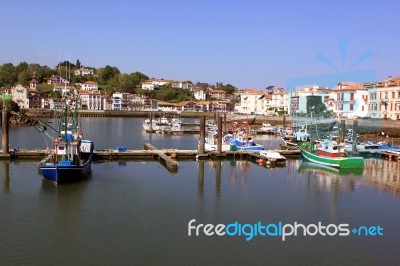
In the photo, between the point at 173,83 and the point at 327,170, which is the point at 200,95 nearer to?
the point at 173,83

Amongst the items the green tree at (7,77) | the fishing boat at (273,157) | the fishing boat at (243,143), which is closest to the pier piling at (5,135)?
the fishing boat at (243,143)

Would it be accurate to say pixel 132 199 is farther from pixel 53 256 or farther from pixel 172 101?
pixel 172 101

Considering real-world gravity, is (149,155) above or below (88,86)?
below

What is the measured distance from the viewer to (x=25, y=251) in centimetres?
1396

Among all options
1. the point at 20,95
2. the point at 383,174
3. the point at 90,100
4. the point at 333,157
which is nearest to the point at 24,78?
the point at 90,100

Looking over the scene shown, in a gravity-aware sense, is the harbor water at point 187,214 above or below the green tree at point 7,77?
below

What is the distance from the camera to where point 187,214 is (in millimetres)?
18188

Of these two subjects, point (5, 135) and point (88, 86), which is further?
point (88, 86)

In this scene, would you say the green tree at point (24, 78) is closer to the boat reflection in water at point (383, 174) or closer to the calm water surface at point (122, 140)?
the calm water surface at point (122, 140)

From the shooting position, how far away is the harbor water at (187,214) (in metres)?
13.9

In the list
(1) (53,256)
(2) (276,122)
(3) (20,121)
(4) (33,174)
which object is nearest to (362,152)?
(4) (33,174)

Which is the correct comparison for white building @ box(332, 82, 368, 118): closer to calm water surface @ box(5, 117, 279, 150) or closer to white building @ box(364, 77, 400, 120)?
white building @ box(364, 77, 400, 120)

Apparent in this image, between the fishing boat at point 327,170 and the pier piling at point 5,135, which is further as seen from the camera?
the pier piling at point 5,135

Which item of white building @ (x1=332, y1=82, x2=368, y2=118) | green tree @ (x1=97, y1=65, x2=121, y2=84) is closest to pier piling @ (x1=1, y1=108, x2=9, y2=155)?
white building @ (x1=332, y1=82, x2=368, y2=118)
